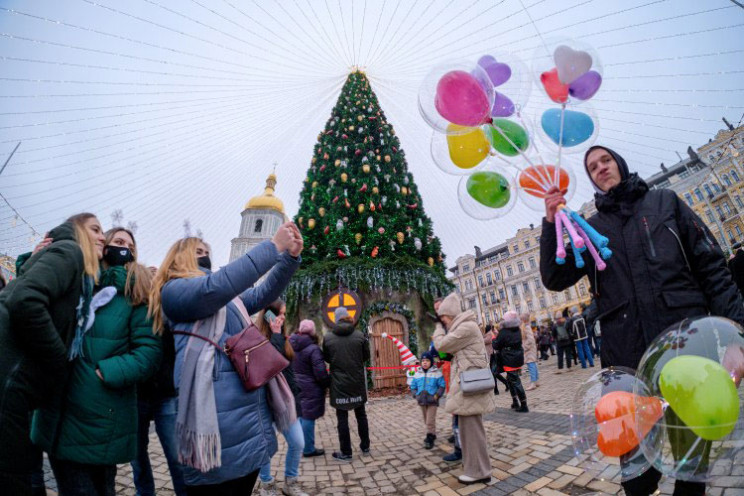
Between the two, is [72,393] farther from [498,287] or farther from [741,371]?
[498,287]

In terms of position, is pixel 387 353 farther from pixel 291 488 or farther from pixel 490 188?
pixel 490 188

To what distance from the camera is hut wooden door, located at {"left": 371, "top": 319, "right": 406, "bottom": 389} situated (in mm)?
10281

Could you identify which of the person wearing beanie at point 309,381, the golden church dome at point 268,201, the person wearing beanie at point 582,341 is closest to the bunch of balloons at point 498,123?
the person wearing beanie at point 309,381

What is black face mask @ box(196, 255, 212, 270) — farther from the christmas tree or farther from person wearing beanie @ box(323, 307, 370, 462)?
the christmas tree

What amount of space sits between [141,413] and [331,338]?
249 cm

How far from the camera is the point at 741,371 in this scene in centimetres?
119

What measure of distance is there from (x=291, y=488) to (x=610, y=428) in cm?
292

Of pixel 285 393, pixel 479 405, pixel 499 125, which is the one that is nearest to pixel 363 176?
pixel 499 125

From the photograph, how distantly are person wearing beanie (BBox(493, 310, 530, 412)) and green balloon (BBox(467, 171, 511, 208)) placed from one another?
3.72 m

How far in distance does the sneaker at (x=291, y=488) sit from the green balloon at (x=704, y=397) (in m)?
3.12

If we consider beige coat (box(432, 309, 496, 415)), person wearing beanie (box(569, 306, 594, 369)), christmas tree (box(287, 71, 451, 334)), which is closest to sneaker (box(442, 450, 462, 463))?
beige coat (box(432, 309, 496, 415))

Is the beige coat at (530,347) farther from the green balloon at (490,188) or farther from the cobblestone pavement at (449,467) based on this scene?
the green balloon at (490,188)

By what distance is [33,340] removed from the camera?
4.52 feet

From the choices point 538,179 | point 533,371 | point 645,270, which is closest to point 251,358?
point 645,270
